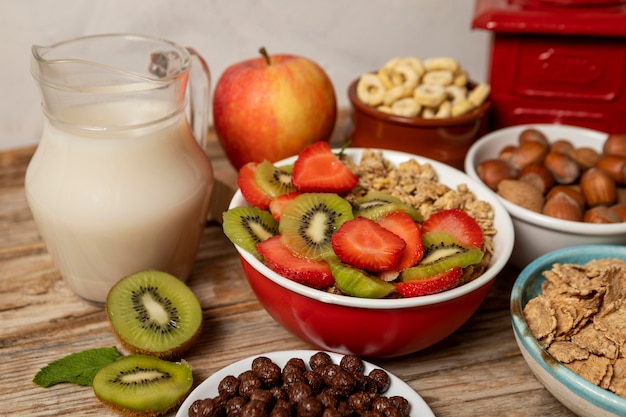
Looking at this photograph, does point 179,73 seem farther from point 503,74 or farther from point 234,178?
point 503,74

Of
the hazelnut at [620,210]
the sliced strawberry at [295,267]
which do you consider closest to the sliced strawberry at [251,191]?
the sliced strawberry at [295,267]

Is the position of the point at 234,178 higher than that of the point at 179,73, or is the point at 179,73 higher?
the point at 179,73

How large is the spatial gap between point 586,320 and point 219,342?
498 mm

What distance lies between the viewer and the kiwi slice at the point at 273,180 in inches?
39.4

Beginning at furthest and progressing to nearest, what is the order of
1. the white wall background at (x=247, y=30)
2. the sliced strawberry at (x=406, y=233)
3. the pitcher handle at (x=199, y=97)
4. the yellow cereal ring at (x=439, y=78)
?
the white wall background at (x=247, y=30), the yellow cereal ring at (x=439, y=78), the pitcher handle at (x=199, y=97), the sliced strawberry at (x=406, y=233)

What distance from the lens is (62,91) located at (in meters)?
0.92

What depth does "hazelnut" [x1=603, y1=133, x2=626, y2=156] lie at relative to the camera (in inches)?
46.7

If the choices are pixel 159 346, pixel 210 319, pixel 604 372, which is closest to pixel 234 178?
pixel 210 319

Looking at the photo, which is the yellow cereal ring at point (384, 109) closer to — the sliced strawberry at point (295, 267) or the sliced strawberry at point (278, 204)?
the sliced strawberry at point (278, 204)

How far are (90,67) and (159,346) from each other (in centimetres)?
40

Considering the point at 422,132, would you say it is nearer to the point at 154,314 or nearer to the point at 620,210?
the point at 620,210

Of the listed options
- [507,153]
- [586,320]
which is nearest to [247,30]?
[507,153]

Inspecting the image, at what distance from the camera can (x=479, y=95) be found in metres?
1.30

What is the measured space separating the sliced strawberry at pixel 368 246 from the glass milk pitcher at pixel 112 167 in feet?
0.88
